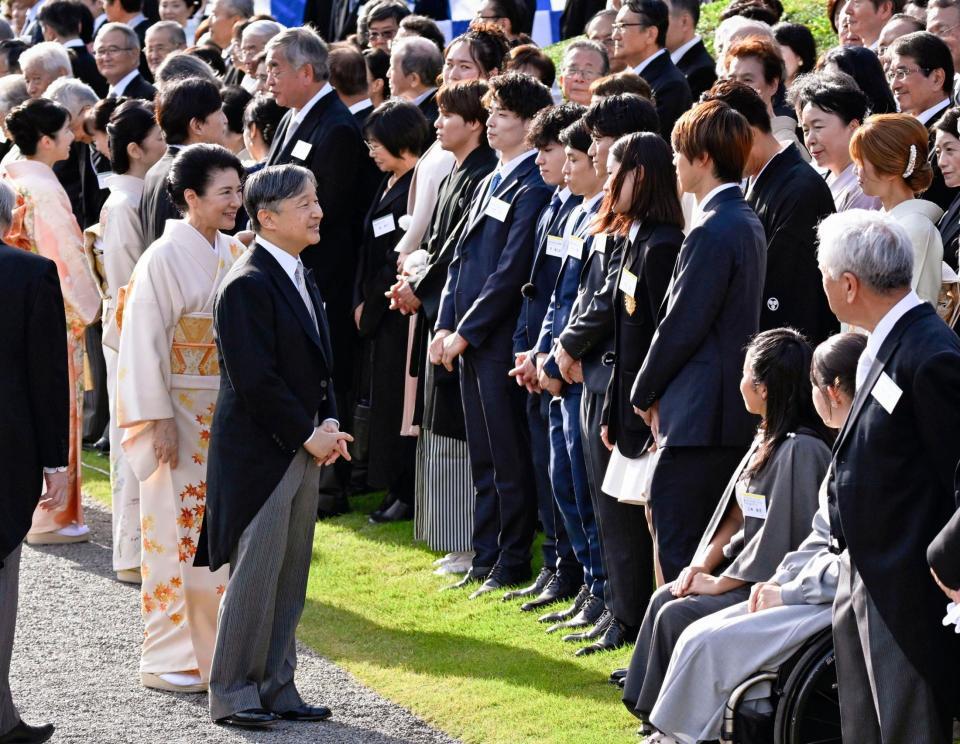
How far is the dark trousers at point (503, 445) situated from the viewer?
23.2 ft

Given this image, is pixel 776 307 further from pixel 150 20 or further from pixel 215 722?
pixel 150 20

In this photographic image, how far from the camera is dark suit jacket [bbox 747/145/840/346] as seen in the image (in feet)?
18.8

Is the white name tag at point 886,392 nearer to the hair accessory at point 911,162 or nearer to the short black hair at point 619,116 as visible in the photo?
the hair accessory at point 911,162

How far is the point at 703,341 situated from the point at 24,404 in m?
2.32

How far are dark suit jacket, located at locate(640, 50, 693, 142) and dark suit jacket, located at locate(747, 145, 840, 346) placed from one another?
6.30 feet

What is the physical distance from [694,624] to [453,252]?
3.11 m

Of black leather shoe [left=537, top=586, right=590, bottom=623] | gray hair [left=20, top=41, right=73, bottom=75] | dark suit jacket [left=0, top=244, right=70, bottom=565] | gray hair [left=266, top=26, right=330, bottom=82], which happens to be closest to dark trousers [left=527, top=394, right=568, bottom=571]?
black leather shoe [left=537, top=586, right=590, bottom=623]

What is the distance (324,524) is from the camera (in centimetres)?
855

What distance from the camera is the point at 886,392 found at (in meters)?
3.88

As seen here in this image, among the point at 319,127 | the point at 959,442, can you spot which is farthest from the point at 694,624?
the point at 319,127

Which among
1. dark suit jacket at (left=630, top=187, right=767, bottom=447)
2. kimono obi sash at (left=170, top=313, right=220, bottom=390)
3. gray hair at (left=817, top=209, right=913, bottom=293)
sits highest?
gray hair at (left=817, top=209, right=913, bottom=293)

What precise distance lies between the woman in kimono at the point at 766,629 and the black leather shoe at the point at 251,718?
1.50 m

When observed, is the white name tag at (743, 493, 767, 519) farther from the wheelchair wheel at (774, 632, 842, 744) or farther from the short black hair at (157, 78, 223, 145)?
the short black hair at (157, 78, 223, 145)

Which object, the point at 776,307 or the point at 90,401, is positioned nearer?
the point at 776,307
